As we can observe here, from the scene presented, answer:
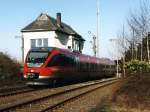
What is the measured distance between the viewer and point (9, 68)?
131 ft

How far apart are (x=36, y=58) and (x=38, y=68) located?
0.95 metres

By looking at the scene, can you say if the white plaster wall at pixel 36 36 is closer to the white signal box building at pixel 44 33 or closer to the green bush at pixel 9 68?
the white signal box building at pixel 44 33

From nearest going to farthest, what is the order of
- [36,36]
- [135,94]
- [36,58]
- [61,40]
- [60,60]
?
1. [135,94]
2. [36,58]
3. [60,60]
4. [36,36]
5. [61,40]

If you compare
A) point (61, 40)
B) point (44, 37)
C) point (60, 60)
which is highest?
point (44, 37)

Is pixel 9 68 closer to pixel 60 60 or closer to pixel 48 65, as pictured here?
pixel 60 60

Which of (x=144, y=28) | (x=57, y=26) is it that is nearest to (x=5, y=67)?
(x=144, y=28)

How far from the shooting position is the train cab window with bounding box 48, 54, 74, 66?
32263 mm

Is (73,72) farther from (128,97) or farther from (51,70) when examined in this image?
(128,97)

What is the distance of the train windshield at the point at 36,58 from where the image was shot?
3175 cm

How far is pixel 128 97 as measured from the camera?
19.3m

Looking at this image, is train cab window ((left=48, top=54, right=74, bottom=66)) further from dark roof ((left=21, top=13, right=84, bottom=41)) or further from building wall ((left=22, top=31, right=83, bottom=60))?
dark roof ((left=21, top=13, right=84, bottom=41))

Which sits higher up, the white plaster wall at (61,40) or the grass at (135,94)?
the white plaster wall at (61,40)

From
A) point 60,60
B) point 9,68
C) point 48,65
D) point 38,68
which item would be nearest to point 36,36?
point 9,68

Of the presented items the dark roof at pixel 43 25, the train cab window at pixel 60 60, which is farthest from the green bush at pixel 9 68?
the dark roof at pixel 43 25
